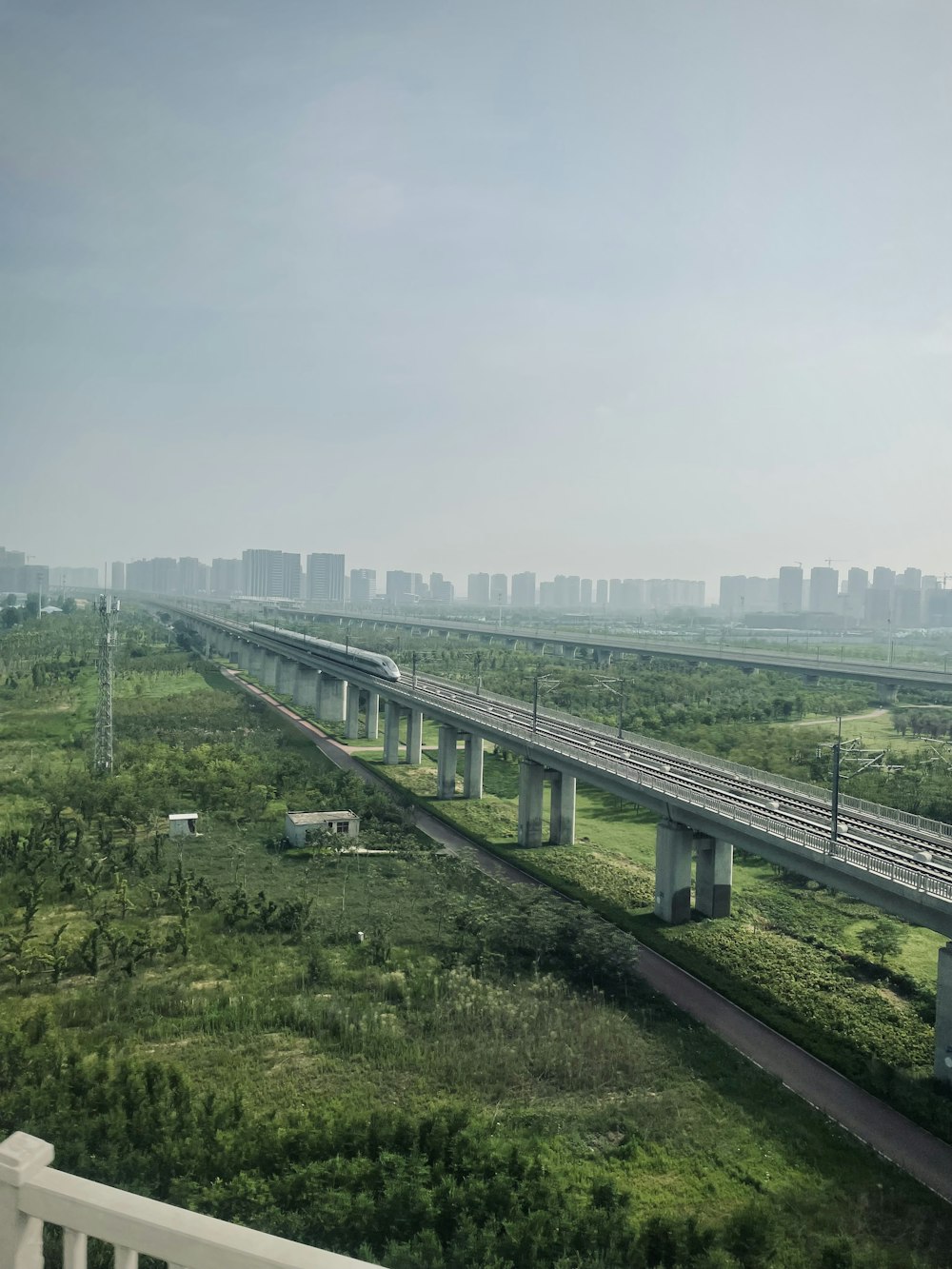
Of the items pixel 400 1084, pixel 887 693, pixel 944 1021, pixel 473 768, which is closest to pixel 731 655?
pixel 887 693

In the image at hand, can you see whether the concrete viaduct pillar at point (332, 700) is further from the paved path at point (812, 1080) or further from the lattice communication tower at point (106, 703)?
the paved path at point (812, 1080)

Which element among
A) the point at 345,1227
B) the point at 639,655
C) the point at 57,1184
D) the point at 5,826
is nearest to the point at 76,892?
the point at 5,826

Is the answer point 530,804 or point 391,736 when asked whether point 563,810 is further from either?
point 391,736

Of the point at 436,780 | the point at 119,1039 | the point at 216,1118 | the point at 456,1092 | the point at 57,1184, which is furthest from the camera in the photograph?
the point at 436,780

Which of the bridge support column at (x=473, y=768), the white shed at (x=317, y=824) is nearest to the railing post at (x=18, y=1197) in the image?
the white shed at (x=317, y=824)

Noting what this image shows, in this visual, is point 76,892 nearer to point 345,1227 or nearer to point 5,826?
point 5,826

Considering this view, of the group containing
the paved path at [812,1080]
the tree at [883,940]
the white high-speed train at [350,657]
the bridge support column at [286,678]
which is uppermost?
the white high-speed train at [350,657]

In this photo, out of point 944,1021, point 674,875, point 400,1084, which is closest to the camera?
point 400,1084
